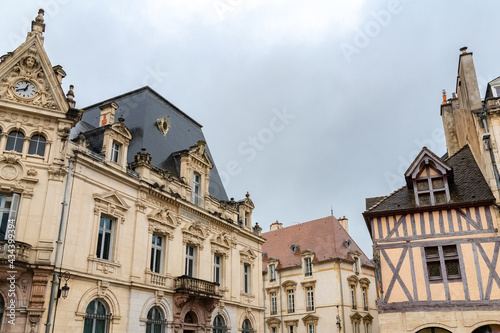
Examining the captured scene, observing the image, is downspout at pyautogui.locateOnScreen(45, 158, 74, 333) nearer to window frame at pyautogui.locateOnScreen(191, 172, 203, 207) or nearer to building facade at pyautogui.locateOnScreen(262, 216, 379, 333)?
window frame at pyautogui.locateOnScreen(191, 172, 203, 207)

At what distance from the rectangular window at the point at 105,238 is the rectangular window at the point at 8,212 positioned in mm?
3472

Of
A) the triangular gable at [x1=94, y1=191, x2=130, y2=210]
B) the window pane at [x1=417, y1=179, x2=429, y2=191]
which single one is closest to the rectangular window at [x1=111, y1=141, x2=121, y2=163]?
the triangular gable at [x1=94, y1=191, x2=130, y2=210]

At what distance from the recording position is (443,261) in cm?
1672

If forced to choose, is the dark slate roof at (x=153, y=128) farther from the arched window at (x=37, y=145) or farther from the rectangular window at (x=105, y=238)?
the rectangular window at (x=105, y=238)

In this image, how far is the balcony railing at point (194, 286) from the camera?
66.4 ft

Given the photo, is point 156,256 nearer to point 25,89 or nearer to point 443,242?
point 25,89

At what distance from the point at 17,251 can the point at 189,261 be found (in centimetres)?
966

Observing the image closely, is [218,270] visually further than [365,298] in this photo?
No

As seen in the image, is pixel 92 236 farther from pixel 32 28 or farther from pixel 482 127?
pixel 482 127

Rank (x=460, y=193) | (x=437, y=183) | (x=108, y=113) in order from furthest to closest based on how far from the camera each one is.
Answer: (x=108, y=113) → (x=437, y=183) → (x=460, y=193)

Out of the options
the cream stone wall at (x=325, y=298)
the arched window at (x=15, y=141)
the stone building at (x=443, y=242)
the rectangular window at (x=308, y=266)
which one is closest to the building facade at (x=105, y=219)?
the arched window at (x=15, y=141)

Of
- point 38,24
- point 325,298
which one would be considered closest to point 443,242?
point 38,24

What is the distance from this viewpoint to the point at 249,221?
92.5ft

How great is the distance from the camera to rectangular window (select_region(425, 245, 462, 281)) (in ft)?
54.5
